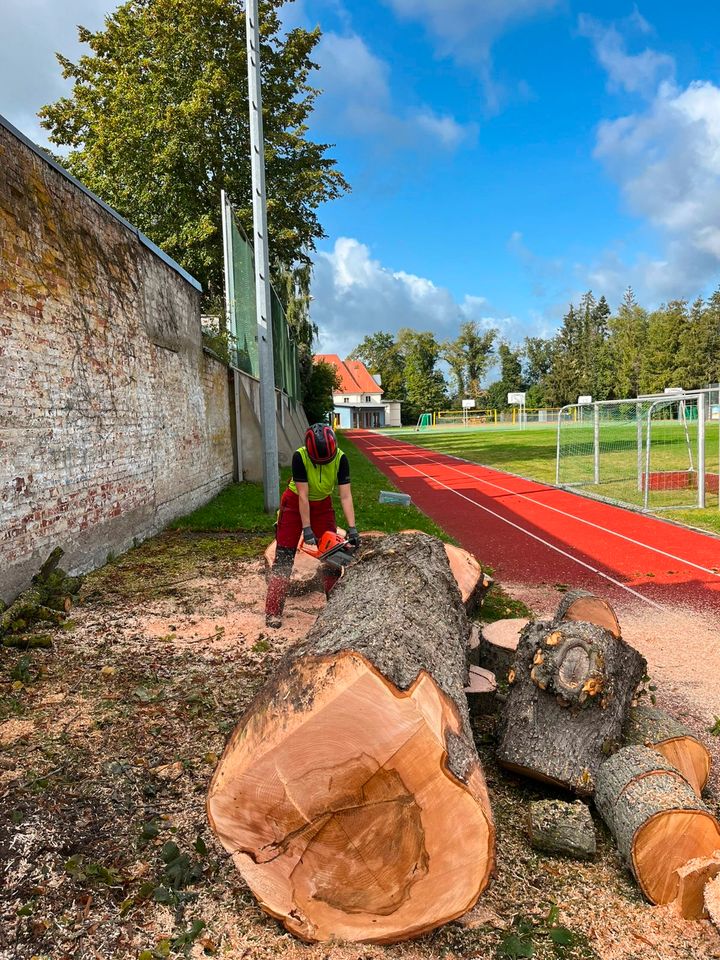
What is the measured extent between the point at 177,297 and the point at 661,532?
885cm

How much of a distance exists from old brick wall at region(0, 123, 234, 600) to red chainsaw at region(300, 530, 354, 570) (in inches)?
100

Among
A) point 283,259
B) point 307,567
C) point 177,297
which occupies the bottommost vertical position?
point 307,567

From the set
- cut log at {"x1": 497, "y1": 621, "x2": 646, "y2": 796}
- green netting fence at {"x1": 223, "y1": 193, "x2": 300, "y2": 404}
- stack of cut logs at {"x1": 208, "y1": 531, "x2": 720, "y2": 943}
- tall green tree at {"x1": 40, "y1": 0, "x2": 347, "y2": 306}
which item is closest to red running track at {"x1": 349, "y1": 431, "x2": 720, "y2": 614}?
cut log at {"x1": 497, "y1": 621, "x2": 646, "y2": 796}

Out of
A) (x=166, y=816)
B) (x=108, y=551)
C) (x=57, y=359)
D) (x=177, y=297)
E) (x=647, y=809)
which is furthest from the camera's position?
(x=177, y=297)

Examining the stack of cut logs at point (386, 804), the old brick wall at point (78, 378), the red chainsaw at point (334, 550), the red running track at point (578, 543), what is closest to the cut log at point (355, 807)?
the stack of cut logs at point (386, 804)

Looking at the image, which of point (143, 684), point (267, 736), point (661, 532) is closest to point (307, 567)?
point (143, 684)

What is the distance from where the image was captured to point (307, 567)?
6.20 metres

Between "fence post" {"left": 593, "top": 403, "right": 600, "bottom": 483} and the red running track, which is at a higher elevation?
"fence post" {"left": 593, "top": 403, "right": 600, "bottom": 483}

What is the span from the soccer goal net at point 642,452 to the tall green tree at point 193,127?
1265cm

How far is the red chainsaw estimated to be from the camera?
176 inches

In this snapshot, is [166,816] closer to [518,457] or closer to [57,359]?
[57,359]

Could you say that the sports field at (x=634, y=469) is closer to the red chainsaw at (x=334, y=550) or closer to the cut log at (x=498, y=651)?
the cut log at (x=498, y=651)

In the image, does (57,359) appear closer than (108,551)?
Yes

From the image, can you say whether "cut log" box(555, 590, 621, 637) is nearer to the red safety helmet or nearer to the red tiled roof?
the red safety helmet
